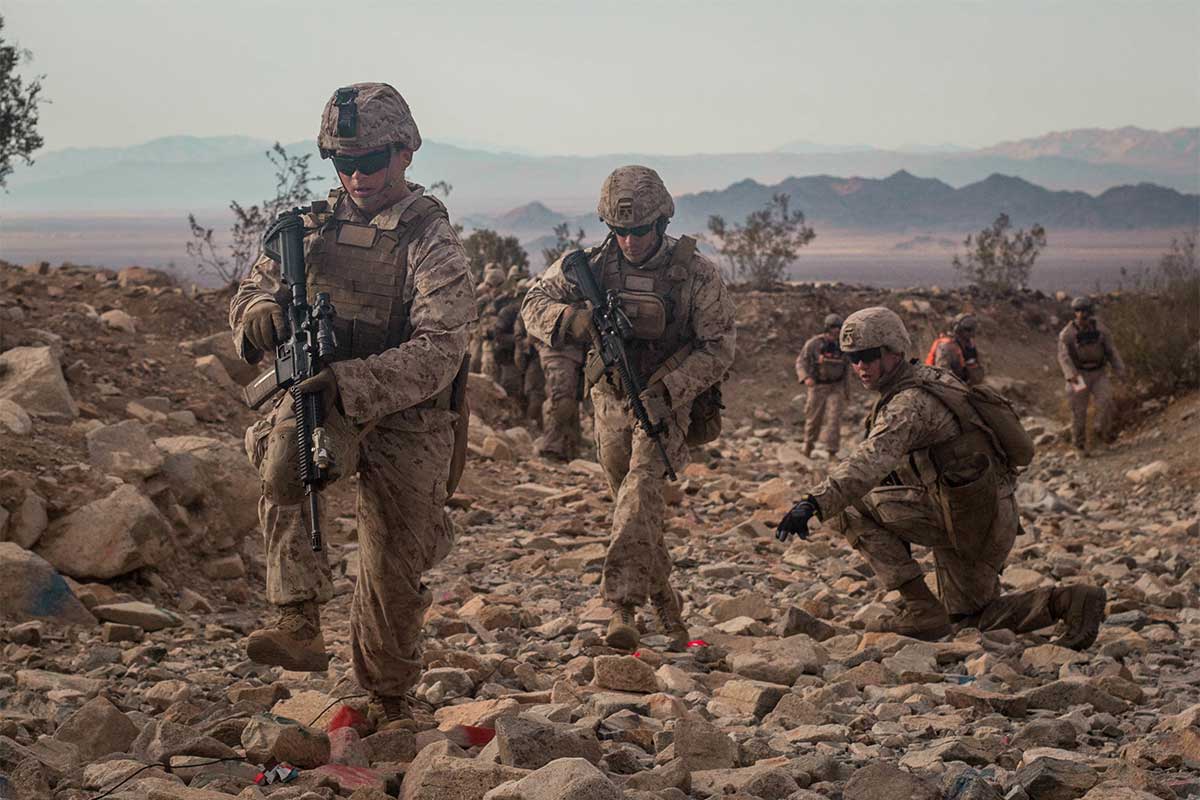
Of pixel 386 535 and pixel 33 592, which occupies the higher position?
pixel 386 535

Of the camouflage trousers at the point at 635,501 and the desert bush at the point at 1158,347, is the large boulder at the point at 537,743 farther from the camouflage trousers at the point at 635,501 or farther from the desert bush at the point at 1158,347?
the desert bush at the point at 1158,347

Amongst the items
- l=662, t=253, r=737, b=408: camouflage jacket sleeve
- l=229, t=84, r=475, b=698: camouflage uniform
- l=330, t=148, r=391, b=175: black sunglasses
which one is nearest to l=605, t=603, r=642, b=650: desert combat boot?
l=662, t=253, r=737, b=408: camouflage jacket sleeve

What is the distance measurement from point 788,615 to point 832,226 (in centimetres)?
14630

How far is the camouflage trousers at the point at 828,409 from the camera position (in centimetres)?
1452

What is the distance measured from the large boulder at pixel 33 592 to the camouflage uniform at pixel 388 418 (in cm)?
220

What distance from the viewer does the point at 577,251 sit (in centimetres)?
669

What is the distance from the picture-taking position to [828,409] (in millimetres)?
14578

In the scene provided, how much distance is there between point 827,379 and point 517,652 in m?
8.81

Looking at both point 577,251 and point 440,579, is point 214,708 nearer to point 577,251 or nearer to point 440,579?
point 577,251

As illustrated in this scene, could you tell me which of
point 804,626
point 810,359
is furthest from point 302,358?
point 810,359

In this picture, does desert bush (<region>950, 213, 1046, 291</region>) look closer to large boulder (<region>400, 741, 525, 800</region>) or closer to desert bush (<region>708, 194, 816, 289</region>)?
desert bush (<region>708, 194, 816, 289</region>)

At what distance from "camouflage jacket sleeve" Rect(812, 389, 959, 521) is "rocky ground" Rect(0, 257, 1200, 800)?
0.79m

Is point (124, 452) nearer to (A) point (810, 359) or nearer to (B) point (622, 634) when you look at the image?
(B) point (622, 634)

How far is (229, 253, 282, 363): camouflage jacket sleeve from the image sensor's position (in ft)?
14.4
